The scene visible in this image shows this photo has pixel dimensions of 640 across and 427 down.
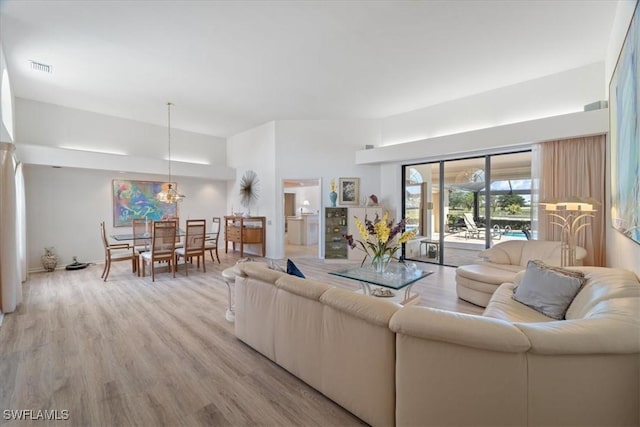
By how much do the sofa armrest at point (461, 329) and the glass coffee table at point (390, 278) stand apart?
145cm

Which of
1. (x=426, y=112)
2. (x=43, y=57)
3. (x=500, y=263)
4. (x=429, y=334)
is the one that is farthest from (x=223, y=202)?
(x=429, y=334)

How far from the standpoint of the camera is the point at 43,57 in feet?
12.7

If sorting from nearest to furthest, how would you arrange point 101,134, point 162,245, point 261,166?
1. point 162,245
2. point 101,134
3. point 261,166

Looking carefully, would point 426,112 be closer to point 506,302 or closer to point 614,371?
point 506,302

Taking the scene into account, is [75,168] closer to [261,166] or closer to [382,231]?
[261,166]

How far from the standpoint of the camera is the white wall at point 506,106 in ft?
13.9

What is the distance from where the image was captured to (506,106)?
496cm

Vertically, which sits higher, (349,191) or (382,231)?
(349,191)

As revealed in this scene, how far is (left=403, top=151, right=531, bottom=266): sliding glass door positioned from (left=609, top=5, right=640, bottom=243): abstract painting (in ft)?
8.82

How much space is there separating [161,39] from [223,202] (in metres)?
5.84

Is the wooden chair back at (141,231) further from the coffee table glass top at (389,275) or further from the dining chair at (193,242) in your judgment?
the coffee table glass top at (389,275)

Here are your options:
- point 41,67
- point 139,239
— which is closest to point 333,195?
point 139,239

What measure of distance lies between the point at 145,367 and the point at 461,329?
2496mm

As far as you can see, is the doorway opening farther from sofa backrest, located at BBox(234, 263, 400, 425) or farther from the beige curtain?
sofa backrest, located at BBox(234, 263, 400, 425)
